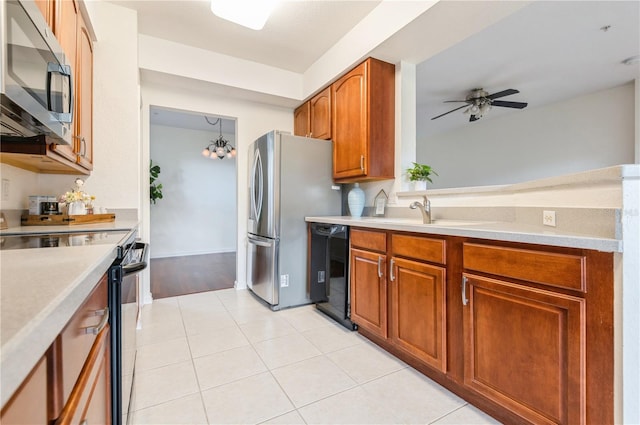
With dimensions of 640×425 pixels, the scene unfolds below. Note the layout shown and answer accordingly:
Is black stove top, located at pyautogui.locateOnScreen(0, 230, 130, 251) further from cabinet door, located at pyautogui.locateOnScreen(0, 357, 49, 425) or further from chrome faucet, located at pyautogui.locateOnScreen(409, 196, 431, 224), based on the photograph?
chrome faucet, located at pyautogui.locateOnScreen(409, 196, 431, 224)

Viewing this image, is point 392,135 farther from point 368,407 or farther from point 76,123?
point 76,123

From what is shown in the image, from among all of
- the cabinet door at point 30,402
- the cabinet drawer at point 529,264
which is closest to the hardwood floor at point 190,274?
the cabinet drawer at point 529,264

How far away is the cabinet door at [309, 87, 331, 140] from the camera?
3.17 metres

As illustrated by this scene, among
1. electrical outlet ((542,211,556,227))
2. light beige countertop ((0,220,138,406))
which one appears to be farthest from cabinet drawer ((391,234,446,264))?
light beige countertop ((0,220,138,406))

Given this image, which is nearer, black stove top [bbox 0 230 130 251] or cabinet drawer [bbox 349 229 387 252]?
black stove top [bbox 0 230 130 251]

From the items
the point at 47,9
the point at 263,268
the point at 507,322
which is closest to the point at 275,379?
the point at 507,322

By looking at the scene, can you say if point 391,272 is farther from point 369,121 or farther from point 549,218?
point 369,121

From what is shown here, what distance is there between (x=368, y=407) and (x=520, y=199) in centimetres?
147

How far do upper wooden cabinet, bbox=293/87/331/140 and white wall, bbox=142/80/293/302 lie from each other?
0.23 meters

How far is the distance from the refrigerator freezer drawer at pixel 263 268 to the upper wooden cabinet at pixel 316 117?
1.36 m

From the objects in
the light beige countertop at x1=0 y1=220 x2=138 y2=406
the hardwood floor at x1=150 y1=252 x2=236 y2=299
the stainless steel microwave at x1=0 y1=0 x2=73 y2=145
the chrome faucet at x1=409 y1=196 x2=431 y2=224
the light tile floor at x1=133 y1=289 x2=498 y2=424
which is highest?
the stainless steel microwave at x1=0 y1=0 x2=73 y2=145

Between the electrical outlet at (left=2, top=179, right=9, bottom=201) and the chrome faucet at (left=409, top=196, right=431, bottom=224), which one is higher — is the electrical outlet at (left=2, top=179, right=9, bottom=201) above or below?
above

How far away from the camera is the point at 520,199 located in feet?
5.69

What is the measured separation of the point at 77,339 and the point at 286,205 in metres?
2.31
